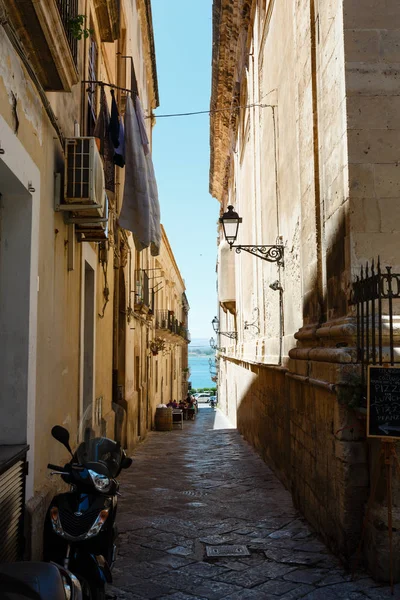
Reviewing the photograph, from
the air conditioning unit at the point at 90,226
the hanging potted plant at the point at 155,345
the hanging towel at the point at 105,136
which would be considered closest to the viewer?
the air conditioning unit at the point at 90,226

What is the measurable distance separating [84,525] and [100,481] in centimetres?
27

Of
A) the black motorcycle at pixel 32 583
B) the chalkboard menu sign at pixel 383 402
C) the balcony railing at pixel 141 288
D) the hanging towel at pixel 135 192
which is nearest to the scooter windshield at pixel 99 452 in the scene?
the black motorcycle at pixel 32 583

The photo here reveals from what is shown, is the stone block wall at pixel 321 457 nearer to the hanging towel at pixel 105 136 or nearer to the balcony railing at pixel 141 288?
the hanging towel at pixel 105 136

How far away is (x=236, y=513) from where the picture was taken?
6766 millimetres

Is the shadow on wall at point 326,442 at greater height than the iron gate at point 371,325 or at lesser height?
lesser

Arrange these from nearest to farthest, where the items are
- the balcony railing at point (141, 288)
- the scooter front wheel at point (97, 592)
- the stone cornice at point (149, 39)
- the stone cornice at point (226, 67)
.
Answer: the scooter front wheel at point (97, 592) → the balcony railing at point (141, 288) → the stone cornice at point (226, 67) → the stone cornice at point (149, 39)

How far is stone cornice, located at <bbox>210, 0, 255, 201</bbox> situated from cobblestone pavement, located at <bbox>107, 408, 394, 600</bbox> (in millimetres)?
10667

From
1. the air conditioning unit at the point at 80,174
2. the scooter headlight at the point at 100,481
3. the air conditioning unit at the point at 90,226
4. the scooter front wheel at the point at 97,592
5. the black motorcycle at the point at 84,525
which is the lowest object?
the scooter front wheel at the point at 97,592

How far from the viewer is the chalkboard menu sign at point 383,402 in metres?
4.23

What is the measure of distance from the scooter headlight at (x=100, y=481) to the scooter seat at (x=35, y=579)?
119 cm

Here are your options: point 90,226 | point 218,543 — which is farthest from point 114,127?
point 218,543

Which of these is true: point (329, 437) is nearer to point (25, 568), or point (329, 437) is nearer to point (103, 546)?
point (103, 546)

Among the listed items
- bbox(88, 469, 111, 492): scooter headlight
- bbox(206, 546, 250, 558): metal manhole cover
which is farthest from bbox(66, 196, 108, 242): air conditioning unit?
bbox(206, 546, 250, 558): metal manhole cover

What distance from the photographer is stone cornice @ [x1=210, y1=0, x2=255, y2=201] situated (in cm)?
1599
